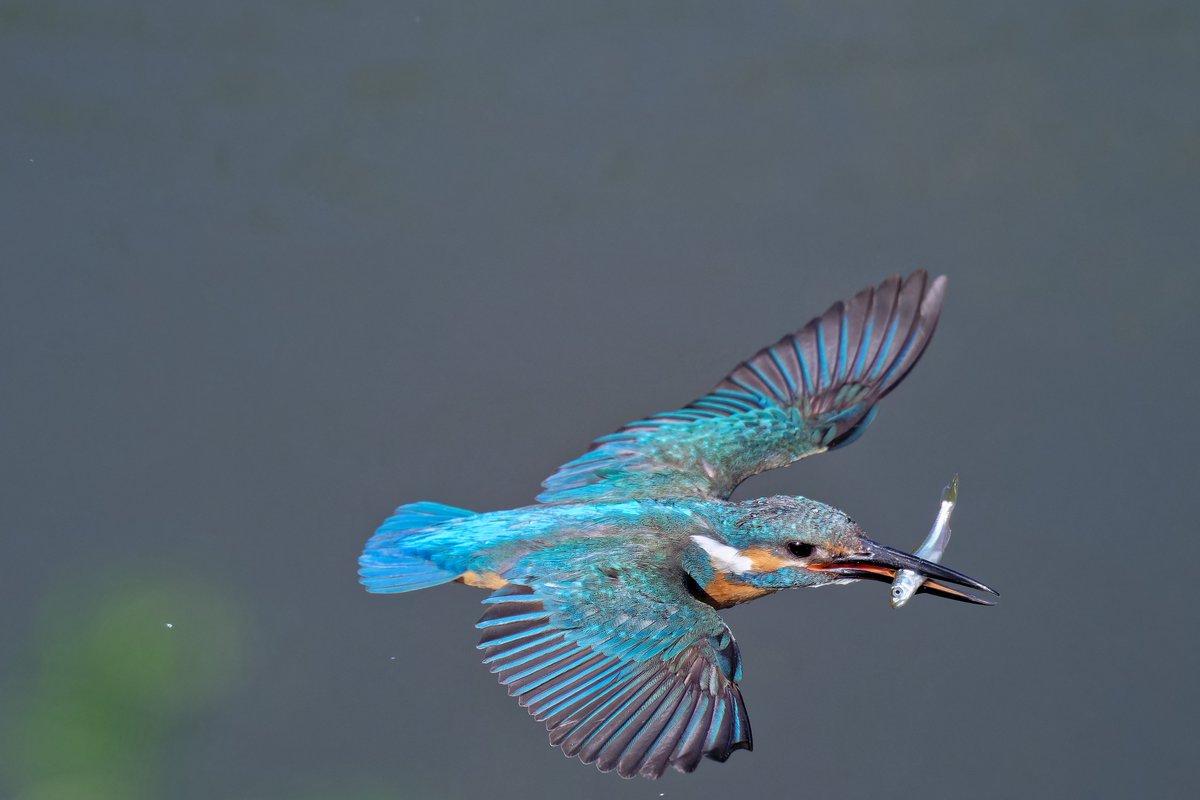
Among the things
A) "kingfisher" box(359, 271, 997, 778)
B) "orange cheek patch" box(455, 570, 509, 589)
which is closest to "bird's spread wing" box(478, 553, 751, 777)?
"kingfisher" box(359, 271, 997, 778)

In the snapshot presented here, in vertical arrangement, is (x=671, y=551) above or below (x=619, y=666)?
above

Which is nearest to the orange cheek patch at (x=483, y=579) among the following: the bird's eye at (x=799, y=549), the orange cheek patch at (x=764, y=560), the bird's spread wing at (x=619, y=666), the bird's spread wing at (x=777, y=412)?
the bird's spread wing at (x=619, y=666)

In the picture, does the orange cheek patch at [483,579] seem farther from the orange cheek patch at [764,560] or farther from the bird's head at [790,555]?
the orange cheek patch at [764,560]

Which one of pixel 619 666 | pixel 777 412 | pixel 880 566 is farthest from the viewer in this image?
pixel 777 412

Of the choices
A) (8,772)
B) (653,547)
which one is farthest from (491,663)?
(8,772)

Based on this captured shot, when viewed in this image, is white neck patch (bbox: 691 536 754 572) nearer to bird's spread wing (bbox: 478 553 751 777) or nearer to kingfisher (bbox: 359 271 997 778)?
kingfisher (bbox: 359 271 997 778)

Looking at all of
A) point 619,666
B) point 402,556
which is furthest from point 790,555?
point 402,556

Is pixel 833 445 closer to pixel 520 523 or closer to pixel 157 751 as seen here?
pixel 520 523

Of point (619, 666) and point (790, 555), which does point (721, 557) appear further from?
point (619, 666)
